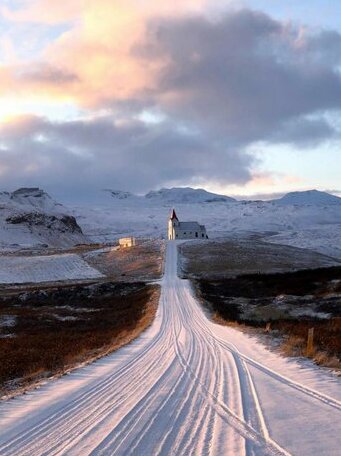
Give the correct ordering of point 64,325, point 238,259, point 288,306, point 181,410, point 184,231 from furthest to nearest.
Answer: point 184,231, point 238,259, point 288,306, point 64,325, point 181,410

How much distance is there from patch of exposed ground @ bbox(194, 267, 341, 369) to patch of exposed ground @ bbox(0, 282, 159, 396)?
6.59 meters

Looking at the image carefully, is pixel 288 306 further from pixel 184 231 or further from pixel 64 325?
pixel 184 231

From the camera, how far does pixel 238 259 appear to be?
289 ft

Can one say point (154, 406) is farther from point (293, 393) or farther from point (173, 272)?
point (173, 272)

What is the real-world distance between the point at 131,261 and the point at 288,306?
49111 millimetres

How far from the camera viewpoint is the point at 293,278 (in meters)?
63.9

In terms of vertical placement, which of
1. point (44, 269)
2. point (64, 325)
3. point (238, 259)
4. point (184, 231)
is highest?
point (184, 231)

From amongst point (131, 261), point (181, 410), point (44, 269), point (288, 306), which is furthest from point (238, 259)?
point (181, 410)

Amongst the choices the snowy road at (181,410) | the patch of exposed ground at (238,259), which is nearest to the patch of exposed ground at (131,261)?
the patch of exposed ground at (238,259)

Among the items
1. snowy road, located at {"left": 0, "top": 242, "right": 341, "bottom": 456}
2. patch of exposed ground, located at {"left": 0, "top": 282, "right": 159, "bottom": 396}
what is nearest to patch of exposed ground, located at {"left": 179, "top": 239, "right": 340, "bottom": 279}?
patch of exposed ground, located at {"left": 0, "top": 282, "right": 159, "bottom": 396}

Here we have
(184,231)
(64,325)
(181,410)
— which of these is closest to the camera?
(181,410)

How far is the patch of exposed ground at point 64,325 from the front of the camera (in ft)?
60.0

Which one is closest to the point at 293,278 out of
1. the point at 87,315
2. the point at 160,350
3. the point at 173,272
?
the point at 173,272

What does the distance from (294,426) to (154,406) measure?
9.49 ft
